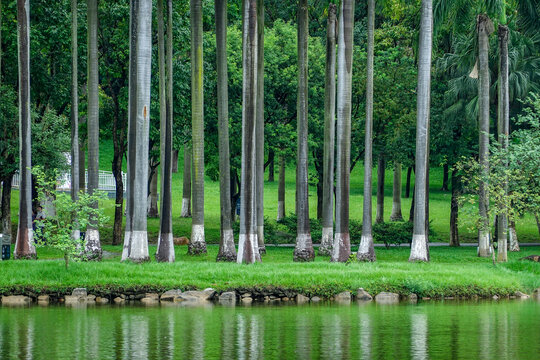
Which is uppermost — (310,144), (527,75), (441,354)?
(527,75)

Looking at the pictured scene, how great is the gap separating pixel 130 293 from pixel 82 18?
825 inches

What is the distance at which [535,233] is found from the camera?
6181 centimetres

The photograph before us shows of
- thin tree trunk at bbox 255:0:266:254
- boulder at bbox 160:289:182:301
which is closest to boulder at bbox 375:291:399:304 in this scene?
boulder at bbox 160:289:182:301

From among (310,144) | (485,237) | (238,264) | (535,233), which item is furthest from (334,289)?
(535,233)

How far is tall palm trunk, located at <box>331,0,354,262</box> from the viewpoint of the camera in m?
37.9

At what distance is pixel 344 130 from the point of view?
3797 cm

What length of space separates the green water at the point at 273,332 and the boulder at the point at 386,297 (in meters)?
1.39

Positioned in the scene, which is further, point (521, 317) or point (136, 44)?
point (136, 44)

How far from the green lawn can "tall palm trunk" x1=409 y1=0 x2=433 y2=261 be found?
2269 mm

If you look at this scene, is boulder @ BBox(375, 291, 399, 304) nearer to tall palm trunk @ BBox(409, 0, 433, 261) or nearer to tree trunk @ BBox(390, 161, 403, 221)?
tall palm trunk @ BBox(409, 0, 433, 261)

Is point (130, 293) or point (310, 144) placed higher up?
point (310, 144)

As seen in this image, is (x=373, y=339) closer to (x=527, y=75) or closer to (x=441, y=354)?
(x=441, y=354)

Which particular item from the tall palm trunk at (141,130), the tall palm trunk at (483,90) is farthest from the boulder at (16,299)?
the tall palm trunk at (483,90)

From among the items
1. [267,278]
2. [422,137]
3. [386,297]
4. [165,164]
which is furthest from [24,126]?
[386,297]
